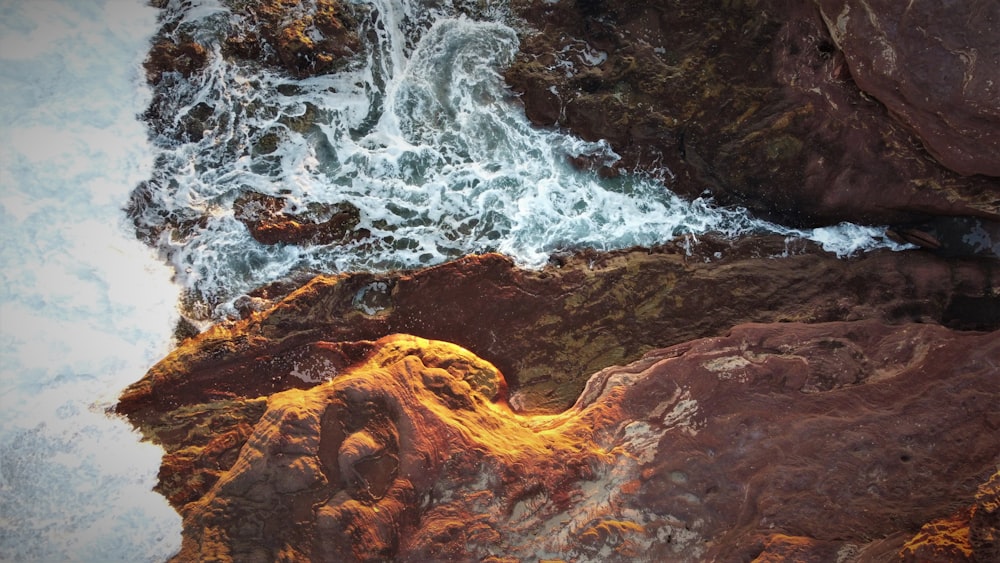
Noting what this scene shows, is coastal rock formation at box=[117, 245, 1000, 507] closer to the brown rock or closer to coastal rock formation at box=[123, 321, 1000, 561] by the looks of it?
coastal rock formation at box=[123, 321, 1000, 561]

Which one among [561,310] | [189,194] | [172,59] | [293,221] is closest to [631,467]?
[561,310]

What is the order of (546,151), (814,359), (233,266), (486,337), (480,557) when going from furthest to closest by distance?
(546,151)
(233,266)
(486,337)
(814,359)
(480,557)

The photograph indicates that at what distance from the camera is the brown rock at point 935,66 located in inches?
179

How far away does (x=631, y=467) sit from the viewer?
172 inches

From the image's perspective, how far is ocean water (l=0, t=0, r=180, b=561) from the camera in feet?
16.3

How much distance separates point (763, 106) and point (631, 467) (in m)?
3.53

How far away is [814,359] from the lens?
4715 millimetres

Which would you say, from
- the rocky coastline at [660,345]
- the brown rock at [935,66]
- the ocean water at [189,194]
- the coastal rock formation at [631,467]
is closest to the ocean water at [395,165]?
the ocean water at [189,194]

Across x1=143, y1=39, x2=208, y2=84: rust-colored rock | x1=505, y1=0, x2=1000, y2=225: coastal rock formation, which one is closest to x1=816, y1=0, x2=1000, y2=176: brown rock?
x1=505, y1=0, x2=1000, y2=225: coastal rock formation

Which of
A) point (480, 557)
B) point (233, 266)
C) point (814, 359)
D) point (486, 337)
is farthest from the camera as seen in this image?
point (233, 266)

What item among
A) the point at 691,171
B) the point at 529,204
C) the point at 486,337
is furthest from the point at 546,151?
the point at 486,337

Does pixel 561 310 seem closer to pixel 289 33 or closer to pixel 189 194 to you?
pixel 189 194

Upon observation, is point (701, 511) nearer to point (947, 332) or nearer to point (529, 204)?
point (947, 332)

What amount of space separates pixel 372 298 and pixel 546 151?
88.2 inches
